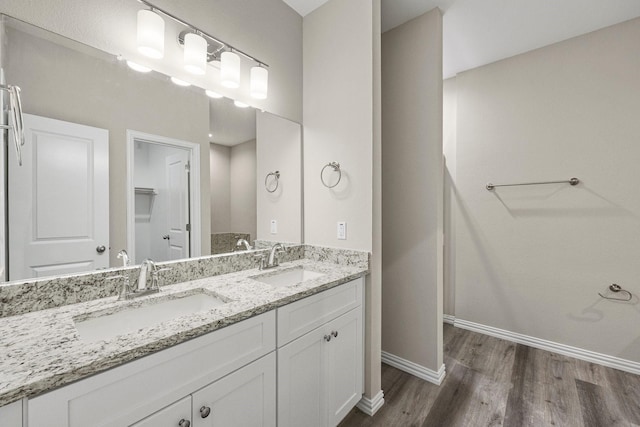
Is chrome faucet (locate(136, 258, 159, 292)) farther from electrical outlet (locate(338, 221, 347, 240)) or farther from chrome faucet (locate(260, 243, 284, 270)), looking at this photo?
electrical outlet (locate(338, 221, 347, 240))

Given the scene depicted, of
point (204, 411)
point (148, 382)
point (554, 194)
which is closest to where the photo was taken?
point (148, 382)

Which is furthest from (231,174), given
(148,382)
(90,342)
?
(148,382)

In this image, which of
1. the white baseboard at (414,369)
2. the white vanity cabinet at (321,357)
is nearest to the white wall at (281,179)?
the white vanity cabinet at (321,357)

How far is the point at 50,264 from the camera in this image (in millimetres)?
1056

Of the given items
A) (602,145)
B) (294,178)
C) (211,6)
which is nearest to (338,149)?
(294,178)

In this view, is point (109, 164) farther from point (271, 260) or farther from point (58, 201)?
point (271, 260)

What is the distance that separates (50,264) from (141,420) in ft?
2.33

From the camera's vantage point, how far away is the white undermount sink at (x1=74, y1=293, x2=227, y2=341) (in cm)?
97

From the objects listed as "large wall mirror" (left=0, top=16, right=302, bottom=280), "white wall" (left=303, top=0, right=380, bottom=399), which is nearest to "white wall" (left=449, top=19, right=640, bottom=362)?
"white wall" (left=303, top=0, right=380, bottom=399)

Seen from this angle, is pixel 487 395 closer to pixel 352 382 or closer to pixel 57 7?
pixel 352 382

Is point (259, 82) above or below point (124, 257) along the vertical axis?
above

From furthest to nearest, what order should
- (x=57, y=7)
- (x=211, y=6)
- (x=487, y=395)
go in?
1. (x=487, y=395)
2. (x=211, y=6)
3. (x=57, y=7)

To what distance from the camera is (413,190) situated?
211cm

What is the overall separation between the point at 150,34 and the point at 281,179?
1062 millimetres
